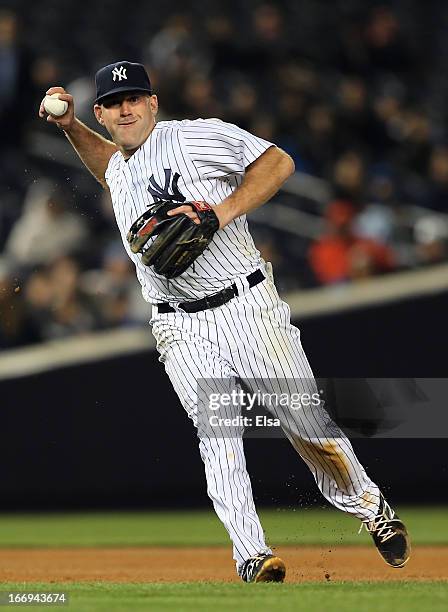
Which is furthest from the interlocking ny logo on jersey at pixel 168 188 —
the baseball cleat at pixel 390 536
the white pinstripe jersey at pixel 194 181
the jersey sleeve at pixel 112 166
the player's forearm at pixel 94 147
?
the baseball cleat at pixel 390 536

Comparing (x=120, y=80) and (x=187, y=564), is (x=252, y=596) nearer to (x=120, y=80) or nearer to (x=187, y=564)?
(x=120, y=80)

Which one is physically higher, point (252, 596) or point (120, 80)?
point (120, 80)

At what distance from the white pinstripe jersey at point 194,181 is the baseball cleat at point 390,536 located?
107cm

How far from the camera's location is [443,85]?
12695 millimetres

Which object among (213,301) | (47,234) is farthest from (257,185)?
(47,234)

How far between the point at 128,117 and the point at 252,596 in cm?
179

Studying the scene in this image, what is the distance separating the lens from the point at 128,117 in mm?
4969

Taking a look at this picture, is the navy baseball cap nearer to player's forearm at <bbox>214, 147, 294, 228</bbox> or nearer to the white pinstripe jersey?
the white pinstripe jersey

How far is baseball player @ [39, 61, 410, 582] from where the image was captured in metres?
4.84

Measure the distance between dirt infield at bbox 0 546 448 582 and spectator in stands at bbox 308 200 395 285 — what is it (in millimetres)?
2391

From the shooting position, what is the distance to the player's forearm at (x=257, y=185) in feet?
15.8

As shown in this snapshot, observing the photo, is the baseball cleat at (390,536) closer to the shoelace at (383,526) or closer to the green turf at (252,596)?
the shoelace at (383,526)

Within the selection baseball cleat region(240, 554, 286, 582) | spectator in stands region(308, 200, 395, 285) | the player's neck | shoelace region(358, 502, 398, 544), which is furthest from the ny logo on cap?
spectator in stands region(308, 200, 395, 285)

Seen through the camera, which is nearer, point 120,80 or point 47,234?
point 120,80
